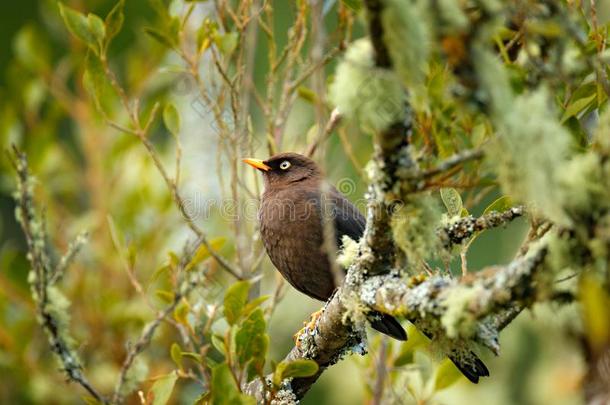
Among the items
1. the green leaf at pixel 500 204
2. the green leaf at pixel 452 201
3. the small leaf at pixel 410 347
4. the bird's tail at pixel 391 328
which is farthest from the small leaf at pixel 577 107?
the small leaf at pixel 410 347

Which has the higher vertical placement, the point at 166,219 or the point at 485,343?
the point at 485,343

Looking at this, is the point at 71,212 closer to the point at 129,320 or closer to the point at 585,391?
the point at 129,320

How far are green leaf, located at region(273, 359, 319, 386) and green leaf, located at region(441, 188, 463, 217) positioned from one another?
83cm

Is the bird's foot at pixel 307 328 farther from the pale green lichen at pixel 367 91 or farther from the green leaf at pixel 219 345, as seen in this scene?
the pale green lichen at pixel 367 91

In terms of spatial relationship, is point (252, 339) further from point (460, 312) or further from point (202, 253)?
point (460, 312)

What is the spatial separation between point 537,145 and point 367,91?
0.47m

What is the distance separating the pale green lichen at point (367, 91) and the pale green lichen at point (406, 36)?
0.07 metres

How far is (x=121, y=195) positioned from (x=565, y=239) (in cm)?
484

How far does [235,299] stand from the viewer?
3672 mm

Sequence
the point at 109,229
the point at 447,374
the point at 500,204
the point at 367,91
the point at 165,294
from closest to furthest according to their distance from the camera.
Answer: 1. the point at 367,91
2. the point at 500,204
3. the point at 165,294
4. the point at 447,374
5. the point at 109,229

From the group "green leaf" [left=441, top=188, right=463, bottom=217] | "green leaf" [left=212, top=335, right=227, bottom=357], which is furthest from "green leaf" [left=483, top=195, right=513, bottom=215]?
"green leaf" [left=212, top=335, right=227, bottom=357]

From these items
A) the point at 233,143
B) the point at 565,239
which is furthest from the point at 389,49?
the point at 233,143

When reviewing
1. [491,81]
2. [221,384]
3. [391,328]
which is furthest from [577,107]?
[221,384]

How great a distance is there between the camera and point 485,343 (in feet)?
8.18
